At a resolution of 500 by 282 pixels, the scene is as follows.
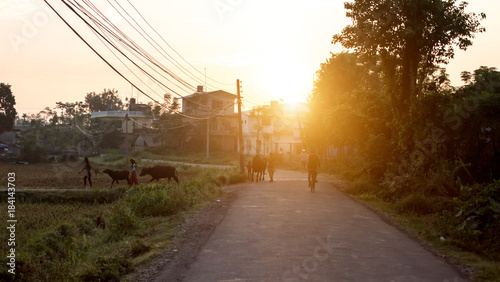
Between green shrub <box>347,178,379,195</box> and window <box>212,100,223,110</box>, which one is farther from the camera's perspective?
window <box>212,100,223,110</box>

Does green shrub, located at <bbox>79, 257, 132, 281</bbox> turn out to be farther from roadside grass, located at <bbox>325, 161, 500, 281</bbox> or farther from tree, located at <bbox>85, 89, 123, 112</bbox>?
tree, located at <bbox>85, 89, 123, 112</bbox>

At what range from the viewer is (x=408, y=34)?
20.0 m

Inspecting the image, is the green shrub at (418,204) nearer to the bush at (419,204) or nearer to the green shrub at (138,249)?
the bush at (419,204)

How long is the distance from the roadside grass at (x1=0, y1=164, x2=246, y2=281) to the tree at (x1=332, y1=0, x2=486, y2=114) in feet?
33.2

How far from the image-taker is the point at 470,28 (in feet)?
66.4

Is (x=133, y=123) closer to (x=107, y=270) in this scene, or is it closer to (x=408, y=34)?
(x=408, y=34)

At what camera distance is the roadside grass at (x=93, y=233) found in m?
8.02

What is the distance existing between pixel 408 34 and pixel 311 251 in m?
13.7

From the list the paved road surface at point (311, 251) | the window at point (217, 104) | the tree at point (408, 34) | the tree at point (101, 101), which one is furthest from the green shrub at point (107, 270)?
the tree at point (101, 101)

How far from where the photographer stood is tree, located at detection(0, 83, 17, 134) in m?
62.9

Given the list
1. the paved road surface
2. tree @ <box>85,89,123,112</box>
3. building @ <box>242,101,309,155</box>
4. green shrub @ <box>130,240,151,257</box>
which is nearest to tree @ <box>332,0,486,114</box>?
the paved road surface

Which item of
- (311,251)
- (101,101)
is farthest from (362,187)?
(101,101)

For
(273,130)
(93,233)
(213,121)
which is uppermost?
(213,121)

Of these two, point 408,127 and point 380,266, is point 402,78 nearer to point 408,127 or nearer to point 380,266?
point 408,127
